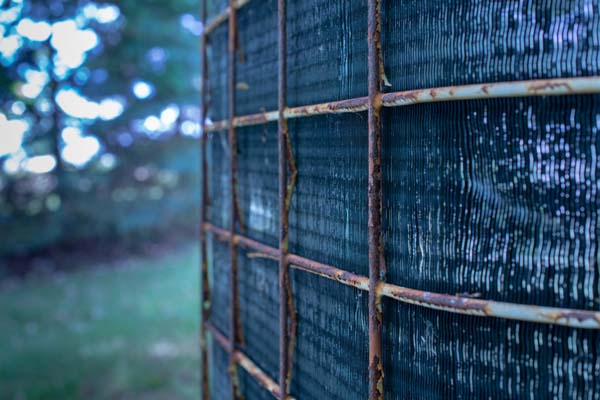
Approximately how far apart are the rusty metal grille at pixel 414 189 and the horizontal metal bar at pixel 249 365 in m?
0.02

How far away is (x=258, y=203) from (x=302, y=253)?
0.62m

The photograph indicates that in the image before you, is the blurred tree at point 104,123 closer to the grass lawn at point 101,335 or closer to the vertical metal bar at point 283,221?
the grass lawn at point 101,335

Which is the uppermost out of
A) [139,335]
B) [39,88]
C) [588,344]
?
[39,88]

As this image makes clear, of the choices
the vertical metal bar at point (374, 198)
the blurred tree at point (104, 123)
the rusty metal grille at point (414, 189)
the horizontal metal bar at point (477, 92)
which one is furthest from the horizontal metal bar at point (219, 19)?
the blurred tree at point (104, 123)

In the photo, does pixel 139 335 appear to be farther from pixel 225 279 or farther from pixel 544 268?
pixel 544 268

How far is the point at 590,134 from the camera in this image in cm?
170

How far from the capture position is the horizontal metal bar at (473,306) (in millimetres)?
1684

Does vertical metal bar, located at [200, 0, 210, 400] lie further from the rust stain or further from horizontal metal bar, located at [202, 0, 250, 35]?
the rust stain

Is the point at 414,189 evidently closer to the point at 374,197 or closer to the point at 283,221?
the point at 374,197

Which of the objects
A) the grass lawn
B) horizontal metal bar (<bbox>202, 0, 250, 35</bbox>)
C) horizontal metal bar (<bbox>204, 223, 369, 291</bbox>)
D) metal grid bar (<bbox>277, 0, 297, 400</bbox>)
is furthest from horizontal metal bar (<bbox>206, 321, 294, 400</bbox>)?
the grass lawn

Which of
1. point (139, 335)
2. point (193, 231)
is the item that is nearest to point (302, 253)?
point (139, 335)

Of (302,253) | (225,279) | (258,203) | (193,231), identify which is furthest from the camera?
(193,231)

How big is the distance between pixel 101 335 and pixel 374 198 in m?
6.83

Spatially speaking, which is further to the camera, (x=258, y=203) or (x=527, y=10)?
(x=258, y=203)
